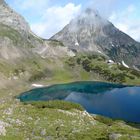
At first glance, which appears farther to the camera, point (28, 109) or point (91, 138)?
point (28, 109)

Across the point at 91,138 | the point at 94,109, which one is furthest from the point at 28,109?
the point at 94,109

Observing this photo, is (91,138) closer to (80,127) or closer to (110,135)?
(110,135)

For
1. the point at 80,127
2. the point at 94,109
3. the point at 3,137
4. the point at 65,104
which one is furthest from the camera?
the point at 94,109

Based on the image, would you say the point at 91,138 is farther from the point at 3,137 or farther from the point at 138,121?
the point at 138,121

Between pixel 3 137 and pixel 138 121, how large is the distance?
Answer: 115m

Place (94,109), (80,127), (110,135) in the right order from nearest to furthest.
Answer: (110,135), (80,127), (94,109)

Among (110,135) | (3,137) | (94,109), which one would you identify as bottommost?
(94,109)

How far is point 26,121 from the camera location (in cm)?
5688

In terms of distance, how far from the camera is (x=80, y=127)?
54500mm

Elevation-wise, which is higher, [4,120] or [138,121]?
[4,120]

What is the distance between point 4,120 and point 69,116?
12.5 metres

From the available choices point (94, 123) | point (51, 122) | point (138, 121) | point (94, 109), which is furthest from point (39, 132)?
point (94, 109)

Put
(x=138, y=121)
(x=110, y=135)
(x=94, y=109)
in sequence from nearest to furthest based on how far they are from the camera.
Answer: (x=110, y=135) → (x=138, y=121) → (x=94, y=109)

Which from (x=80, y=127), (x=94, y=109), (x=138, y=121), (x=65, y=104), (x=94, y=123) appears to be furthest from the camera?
(x=94, y=109)
